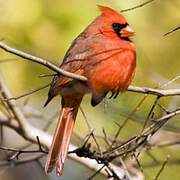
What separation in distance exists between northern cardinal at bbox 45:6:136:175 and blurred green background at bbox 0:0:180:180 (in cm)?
78

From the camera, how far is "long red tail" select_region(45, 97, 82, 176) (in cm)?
376

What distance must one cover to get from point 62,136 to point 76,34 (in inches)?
59.0

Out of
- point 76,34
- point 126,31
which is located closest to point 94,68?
point 126,31

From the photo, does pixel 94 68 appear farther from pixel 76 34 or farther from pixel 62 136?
pixel 76 34

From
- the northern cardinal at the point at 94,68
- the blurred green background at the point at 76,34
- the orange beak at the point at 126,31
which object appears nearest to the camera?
the northern cardinal at the point at 94,68

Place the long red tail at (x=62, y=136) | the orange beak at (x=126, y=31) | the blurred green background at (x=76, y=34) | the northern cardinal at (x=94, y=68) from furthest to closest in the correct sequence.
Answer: the blurred green background at (x=76, y=34)
the orange beak at (x=126, y=31)
the northern cardinal at (x=94, y=68)
the long red tail at (x=62, y=136)

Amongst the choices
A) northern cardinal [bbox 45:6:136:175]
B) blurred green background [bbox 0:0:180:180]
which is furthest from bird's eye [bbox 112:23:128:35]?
blurred green background [bbox 0:0:180:180]

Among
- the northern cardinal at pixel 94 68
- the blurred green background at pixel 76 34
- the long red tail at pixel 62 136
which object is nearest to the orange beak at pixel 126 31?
the northern cardinal at pixel 94 68

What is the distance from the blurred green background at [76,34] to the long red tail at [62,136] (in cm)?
75

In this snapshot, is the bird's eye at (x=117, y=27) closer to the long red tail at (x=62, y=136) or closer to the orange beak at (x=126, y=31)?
the orange beak at (x=126, y=31)

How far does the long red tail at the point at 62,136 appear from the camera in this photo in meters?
3.76

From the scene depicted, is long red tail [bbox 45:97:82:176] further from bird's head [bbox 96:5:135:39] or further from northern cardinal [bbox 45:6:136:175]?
bird's head [bbox 96:5:135:39]

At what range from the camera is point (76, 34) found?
5344 millimetres

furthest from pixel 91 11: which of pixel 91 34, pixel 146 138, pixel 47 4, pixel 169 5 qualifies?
pixel 146 138
